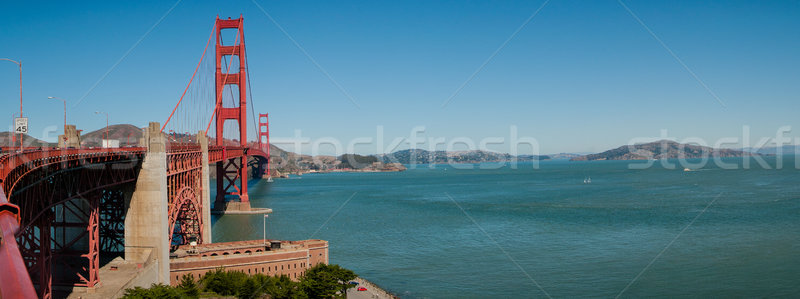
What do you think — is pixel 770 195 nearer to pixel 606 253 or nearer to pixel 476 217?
pixel 476 217

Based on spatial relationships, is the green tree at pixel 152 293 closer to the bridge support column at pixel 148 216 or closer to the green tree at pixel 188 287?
the green tree at pixel 188 287

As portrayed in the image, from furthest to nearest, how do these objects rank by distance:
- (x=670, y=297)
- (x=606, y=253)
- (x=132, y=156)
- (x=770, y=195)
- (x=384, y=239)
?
(x=770, y=195) < (x=384, y=239) < (x=606, y=253) < (x=670, y=297) < (x=132, y=156)

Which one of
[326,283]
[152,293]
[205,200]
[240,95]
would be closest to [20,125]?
[152,293]

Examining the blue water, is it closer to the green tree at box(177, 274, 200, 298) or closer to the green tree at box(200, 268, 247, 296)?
the green tree at box(200, 268, 247, 296)

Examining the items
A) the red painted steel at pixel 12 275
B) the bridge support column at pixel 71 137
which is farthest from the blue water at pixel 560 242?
the red painted steel at pixel 12 275

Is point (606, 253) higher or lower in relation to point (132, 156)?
lower

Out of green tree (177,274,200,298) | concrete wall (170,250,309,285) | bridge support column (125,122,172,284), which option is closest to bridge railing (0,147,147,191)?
bridge support column (125,122,172,284)

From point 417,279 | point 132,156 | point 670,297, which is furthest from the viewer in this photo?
point 417,279

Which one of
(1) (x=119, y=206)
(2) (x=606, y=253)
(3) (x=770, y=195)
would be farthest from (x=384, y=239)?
(3) (x=770, y=195)
